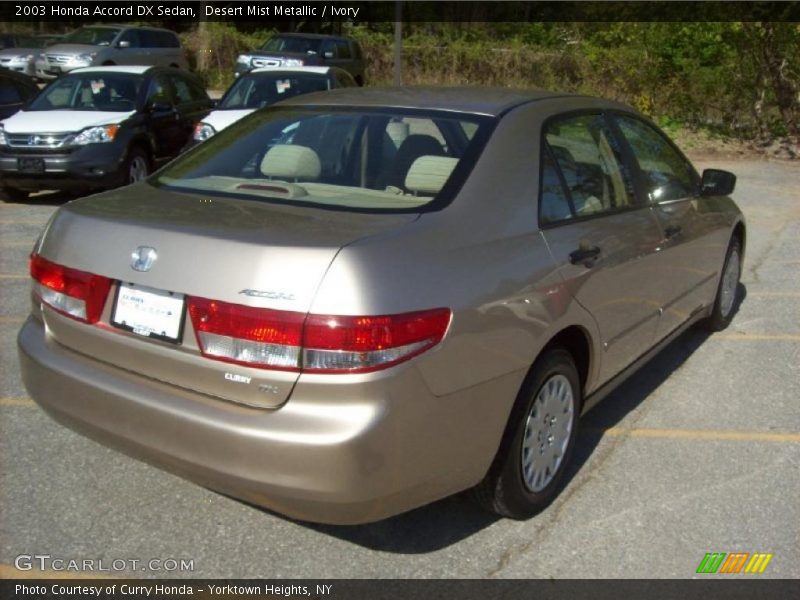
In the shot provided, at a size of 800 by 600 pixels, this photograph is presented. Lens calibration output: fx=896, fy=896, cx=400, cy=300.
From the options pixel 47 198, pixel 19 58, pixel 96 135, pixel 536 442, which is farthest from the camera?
pixel 19 58

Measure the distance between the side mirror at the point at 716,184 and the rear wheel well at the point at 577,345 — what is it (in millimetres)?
1936

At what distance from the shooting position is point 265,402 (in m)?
2.81

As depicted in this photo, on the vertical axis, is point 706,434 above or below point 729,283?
below

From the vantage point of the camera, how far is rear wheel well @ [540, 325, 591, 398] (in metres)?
3.62

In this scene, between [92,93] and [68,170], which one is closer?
[68,170]

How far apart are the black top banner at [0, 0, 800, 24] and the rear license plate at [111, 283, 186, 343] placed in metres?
19.2

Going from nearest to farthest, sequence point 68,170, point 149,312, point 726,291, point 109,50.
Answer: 1. point 149,312
2. point 726,291
3. point 68,170
4. point 109,50

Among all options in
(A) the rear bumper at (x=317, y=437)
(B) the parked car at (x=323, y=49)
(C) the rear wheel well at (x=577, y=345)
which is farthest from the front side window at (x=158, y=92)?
(A) the rear bumper at (x=317, y=437)

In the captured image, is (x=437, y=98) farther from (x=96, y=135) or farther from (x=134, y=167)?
(x=134, y=167)

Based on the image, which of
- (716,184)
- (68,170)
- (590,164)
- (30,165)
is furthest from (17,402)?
Result: (30,165)

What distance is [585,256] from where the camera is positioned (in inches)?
145

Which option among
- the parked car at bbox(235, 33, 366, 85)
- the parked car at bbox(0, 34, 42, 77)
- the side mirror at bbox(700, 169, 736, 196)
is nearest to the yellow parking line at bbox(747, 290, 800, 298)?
the side mirror at bbox(700, 169, 736, 196)

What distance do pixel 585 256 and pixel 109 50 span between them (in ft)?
71.5

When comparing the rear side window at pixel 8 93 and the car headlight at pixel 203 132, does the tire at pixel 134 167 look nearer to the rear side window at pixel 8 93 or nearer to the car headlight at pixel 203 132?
the car headlight at pixel 203 132
